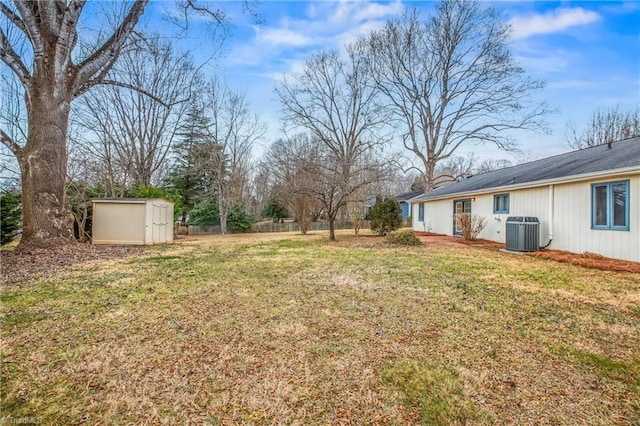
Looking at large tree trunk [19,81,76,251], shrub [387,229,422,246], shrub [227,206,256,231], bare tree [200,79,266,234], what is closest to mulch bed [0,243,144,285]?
large tree trunk [19,81,76,251]

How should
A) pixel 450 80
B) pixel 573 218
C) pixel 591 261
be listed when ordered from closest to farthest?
pixel 591 261
pixel 573 218
pixel 450 80

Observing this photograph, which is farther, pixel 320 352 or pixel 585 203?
pixel 585 203

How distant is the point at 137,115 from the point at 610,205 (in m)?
23.0

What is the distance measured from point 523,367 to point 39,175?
992 cm

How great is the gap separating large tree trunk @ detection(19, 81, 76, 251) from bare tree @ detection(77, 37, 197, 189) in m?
9.24

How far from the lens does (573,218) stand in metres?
7.75

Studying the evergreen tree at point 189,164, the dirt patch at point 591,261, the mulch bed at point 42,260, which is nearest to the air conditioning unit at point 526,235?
the dirt patch at point 591,261

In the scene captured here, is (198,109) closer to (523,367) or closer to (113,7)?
(113,7)

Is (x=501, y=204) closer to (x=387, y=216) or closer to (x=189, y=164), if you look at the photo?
(x=387, y=216)

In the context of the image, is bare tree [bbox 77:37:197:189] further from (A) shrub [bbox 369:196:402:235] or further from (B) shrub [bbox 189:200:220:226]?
(A) shrub [bbox 369:196:402:235]

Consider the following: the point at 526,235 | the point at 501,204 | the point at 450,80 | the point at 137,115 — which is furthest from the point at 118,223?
the point at 450,80

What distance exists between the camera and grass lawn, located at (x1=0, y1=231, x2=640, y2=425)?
1.82 m

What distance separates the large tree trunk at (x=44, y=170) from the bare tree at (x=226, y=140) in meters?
14.3

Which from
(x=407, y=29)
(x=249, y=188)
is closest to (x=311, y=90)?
(x=407, y=29)
